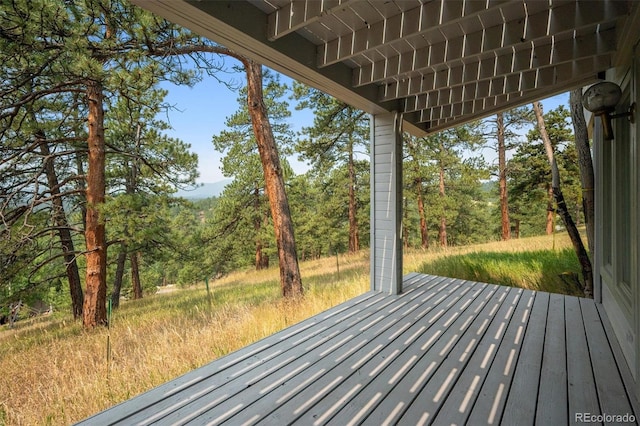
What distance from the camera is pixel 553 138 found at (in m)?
7.78

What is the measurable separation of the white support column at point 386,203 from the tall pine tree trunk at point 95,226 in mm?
4258

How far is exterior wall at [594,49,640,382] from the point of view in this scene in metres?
1.58

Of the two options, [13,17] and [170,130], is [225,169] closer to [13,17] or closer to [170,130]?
[170,130]

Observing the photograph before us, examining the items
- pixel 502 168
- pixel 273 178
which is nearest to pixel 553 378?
pixel 273 178

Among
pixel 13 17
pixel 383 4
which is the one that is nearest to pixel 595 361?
pixel 383 4

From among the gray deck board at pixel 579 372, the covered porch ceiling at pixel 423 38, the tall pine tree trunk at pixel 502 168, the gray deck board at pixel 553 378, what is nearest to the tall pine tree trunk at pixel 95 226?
the covered porch ceiling at pixel 423 38

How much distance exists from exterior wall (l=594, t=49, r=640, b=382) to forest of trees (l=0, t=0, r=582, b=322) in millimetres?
3887

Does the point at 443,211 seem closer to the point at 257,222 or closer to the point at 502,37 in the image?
the point at 257,222

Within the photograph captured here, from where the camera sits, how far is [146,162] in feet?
16.7

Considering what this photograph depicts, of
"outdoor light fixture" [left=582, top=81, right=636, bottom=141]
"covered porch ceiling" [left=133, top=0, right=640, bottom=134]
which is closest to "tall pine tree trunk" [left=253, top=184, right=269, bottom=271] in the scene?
"covered porch ceiling" [left=133, top=0, right=640, bottom=134]

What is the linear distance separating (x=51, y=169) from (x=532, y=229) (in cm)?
1893

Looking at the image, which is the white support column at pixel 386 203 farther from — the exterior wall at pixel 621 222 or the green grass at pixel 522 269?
the green grass at pixel 522 269

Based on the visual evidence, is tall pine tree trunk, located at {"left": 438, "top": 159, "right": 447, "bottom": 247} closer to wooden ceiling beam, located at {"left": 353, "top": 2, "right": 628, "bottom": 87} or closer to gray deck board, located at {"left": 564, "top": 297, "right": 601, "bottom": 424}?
gray deck board, located at {"left": 564, "top": 297, "right": 601, "bottom": 424}

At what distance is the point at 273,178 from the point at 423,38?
3335 millimetres
